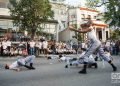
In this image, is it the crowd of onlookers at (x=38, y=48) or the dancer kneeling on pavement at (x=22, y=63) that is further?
→ the crowd of onlookers at (x=38, y=48)

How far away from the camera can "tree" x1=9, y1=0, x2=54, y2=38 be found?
33.1 metres

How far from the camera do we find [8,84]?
9961 millimetres

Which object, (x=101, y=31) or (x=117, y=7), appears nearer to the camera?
(x=117, y=7)

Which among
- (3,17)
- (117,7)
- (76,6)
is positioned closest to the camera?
(117,7)

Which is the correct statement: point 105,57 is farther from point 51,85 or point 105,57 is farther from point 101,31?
point 101,31

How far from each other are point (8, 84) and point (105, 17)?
32810 millimetres

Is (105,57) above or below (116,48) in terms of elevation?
above

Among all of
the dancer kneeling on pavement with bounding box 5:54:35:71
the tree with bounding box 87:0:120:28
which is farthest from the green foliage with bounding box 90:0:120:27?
the dancer kneeling on pavement with bounding box 5:54:35:71

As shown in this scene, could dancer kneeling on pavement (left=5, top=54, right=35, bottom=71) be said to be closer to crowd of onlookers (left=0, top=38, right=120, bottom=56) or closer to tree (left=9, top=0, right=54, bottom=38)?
crowd of onlookers (left=0, top=38, right=120, bottom=56)

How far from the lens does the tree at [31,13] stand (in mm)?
33094

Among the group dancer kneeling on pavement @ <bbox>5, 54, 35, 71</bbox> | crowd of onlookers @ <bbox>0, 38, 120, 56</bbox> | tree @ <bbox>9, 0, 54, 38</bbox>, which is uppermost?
tree @ <bbox>9, 0, 54, 38</bbox>

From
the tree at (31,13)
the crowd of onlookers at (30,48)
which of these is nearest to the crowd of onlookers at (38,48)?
the crowd of onlookers at (30,48)

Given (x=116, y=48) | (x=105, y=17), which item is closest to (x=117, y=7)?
(x=105, y=17)

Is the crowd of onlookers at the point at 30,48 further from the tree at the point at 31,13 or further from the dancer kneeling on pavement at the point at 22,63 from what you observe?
the dancer kneeling on pavement at the point at 22,63
